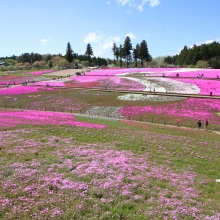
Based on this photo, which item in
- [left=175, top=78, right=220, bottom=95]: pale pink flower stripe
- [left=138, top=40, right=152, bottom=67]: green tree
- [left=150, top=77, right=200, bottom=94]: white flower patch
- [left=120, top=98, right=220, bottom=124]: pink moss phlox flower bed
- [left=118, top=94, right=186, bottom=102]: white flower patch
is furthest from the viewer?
[left=138, top=40, right=152, bottom=67]: green tree

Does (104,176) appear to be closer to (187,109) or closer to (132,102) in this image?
(187,109)

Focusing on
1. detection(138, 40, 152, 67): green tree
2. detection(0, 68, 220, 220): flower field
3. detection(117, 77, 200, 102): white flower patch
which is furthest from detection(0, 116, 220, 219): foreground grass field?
detection(138, 40, 152, 67): green tree

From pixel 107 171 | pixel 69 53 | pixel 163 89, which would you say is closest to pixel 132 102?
pixel 163 89

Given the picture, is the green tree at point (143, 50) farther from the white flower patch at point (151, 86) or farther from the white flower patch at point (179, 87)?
the white flower patch at point (179, 87)

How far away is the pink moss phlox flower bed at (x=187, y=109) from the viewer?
36625mm

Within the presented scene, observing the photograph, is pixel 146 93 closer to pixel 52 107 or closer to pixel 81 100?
pixel 81 100

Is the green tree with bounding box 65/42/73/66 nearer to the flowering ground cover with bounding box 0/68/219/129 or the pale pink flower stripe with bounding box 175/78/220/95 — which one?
the flowering ground cover with bounding box 0/68/219/129

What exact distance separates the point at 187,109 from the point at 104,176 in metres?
30.9

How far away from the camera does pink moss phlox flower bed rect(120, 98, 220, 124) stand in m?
36.6

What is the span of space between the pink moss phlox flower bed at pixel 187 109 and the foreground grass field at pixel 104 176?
1409 cm

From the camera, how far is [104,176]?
42.4ft

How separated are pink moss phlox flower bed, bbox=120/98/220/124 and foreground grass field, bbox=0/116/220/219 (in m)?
14.1

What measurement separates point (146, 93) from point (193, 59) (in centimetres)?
9589

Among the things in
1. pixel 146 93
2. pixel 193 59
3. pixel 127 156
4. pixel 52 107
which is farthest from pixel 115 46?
pixel 127 156
